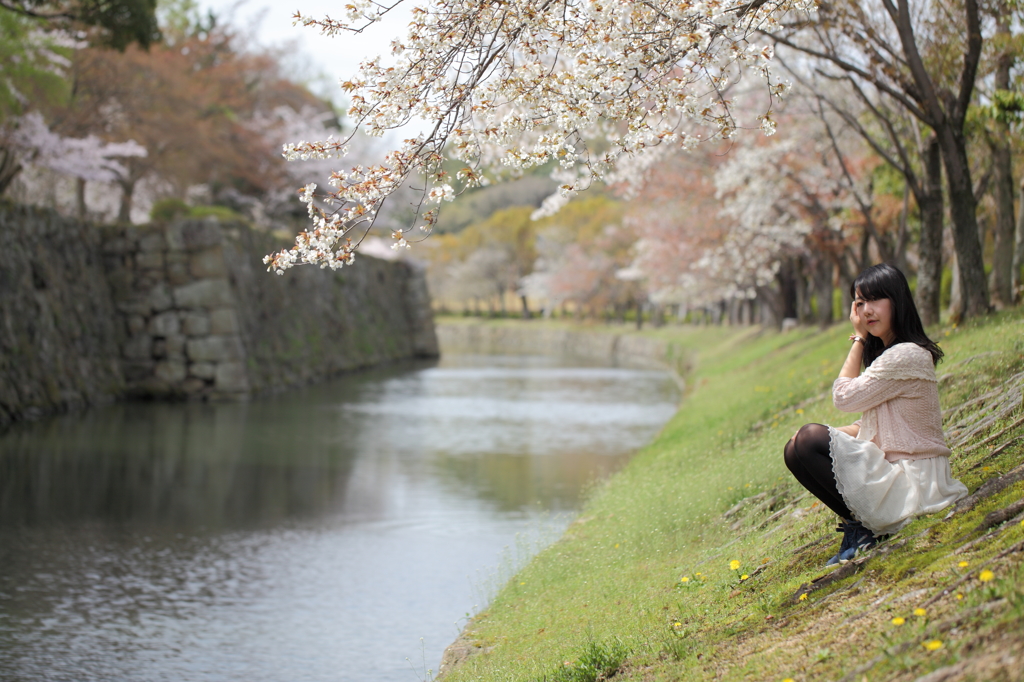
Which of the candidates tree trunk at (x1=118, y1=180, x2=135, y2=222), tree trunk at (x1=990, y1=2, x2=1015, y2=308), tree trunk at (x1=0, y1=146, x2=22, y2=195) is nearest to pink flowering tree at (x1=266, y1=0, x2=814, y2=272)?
tree trunk at (x1=990, y1=2, x2=1015, y2=308)

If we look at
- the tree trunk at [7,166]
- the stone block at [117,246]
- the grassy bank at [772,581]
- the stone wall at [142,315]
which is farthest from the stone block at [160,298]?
the grassy bank at [772,581]

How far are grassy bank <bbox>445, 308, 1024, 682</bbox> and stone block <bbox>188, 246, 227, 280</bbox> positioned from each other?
49.7 ft

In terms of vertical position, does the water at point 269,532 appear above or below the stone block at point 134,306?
below

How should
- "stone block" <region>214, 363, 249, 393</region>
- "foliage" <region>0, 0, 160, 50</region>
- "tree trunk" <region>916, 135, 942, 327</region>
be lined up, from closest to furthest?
"tree trunk" <region>916, 135, 942, 327</region> → "foliage" <region>0, 0, 160, 50</region> → "stone block" <region>214, 363, 249, 393</region>

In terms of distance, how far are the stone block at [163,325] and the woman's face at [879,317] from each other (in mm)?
20183

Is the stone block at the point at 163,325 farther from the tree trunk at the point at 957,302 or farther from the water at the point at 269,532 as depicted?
the tree trunk at the point at 957,302

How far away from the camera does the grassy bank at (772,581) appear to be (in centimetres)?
331

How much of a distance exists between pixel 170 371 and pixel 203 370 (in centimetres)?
75

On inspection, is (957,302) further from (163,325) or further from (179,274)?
(163,325)

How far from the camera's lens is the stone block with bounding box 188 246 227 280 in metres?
22.2

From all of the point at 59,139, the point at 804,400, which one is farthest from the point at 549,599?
the point at 59,139

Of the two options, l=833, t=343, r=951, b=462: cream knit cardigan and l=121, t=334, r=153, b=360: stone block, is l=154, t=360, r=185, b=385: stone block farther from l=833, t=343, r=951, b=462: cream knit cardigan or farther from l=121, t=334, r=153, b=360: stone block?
l=833, t=343, r=951, b=462: cream knit cardigan

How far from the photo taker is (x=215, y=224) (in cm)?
2223

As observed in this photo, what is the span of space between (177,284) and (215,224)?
1.70m
